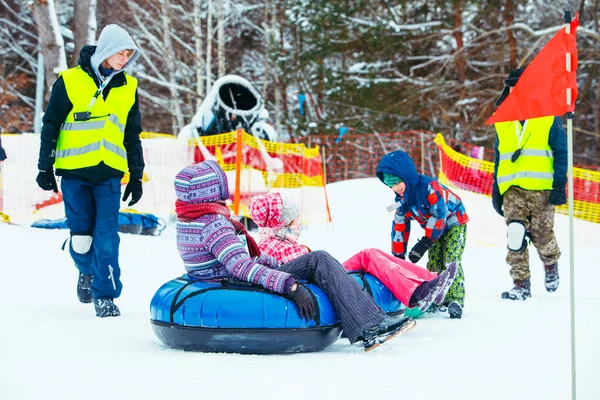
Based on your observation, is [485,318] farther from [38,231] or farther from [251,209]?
[38,231]

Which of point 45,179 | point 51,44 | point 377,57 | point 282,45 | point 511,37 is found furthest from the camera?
point 282,45

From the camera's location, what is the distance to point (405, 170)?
5.29 meters

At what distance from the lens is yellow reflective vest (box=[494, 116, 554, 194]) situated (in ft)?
20.4

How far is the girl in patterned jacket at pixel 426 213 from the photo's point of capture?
5246mm

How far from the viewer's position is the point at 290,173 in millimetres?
13594

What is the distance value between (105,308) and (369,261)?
1703 millimetres

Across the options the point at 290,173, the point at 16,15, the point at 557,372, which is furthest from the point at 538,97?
the point at 16,15

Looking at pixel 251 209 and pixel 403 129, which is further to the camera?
pixel 403 129

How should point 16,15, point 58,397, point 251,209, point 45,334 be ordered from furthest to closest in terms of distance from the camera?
point 16,15 → point 251,209 → point 45,334 → point 58,397

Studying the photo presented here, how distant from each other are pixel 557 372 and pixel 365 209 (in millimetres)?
10528

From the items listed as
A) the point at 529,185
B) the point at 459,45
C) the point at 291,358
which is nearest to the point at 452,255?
the point at 529,185

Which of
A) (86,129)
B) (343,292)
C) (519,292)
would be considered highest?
(86,129)

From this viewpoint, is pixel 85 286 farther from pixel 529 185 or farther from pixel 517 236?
pixel 529 185

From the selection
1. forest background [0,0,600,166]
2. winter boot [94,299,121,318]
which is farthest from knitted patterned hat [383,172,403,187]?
forest background [0,0,600,166]
